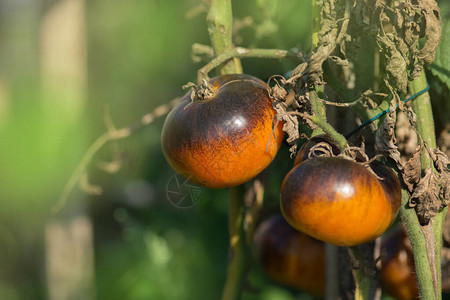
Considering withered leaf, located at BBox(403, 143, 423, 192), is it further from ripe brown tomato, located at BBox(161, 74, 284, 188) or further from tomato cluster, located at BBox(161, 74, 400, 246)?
ripe brown tomato, located at BBox(161, 74, 284, 188)

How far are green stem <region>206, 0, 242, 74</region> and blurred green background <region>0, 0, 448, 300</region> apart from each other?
270 mm

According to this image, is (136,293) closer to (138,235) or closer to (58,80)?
(138,235)

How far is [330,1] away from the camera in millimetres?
566

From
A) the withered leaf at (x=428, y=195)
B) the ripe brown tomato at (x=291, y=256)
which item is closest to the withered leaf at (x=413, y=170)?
the withered leaf at (x=428, y=195)

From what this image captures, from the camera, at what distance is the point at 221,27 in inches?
27.7

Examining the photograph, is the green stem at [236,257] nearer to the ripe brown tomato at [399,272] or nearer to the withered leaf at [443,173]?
the ripe brown tomato at [399,272]

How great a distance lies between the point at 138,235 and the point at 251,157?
40.4 inches

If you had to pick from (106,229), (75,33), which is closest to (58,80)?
(75,33)

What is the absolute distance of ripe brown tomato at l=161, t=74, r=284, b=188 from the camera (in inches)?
22.4

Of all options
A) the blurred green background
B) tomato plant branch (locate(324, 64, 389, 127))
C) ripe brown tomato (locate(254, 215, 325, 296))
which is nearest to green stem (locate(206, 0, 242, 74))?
tomato plant branch (locate(324, 64, 389, 127))

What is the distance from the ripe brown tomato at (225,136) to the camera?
1.86 feet

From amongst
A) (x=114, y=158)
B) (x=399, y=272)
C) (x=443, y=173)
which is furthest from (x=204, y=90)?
(x=114, y=158)

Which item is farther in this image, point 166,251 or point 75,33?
point 166,251

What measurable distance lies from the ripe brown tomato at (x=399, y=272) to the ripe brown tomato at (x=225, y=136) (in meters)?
0.36
